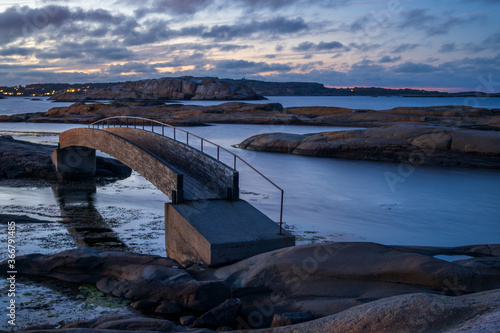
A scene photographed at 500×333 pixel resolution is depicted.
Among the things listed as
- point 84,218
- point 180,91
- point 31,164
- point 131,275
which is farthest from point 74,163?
point 180,91

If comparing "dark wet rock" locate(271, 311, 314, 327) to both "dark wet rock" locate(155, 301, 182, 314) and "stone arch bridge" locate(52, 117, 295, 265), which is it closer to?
"dark wet rock" locate(155, 301, 182, 314)

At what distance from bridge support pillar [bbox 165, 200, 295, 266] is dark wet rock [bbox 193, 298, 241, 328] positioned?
1.66 meters

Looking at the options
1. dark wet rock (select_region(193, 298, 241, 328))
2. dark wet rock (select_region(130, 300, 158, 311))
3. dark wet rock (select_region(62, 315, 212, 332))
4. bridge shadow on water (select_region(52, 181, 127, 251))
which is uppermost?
dark wet rock (select_region(62, 315, 212, 332))

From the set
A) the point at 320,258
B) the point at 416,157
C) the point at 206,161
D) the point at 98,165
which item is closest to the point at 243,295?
the point at 320,258

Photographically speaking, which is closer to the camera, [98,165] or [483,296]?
[483,296]

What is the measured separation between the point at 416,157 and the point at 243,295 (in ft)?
63.1

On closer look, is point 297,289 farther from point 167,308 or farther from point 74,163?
point 74,163

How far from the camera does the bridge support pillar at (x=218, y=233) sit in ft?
24.2

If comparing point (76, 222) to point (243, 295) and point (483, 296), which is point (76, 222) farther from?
point (483, 296)

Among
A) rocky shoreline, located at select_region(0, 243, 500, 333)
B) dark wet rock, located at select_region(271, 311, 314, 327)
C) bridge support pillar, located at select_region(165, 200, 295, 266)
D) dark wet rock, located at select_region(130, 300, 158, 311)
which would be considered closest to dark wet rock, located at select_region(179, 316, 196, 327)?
rocky shoreline, located at select_region(0, 243, 500, 333)

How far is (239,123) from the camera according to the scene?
49.0 m

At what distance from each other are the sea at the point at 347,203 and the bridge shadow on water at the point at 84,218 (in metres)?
0.24

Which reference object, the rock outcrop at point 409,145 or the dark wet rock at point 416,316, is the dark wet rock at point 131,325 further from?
the rock outcrop at point 409,145

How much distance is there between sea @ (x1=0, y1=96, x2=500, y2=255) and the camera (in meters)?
11.0
